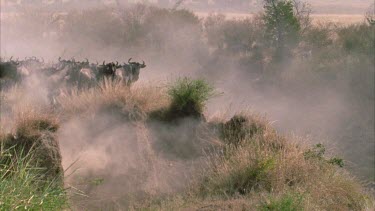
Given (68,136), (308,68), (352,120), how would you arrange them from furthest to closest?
(308,68) → (352,120) → (68,136)

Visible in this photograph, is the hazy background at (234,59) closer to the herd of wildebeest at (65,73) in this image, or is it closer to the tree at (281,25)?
the tree at (281,25)

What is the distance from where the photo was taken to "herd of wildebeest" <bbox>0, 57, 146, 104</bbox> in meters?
16.0

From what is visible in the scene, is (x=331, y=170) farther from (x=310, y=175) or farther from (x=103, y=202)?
(x=103, y=202)

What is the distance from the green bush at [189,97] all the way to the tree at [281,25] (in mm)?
15252

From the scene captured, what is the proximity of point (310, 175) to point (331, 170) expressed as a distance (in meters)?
0.68

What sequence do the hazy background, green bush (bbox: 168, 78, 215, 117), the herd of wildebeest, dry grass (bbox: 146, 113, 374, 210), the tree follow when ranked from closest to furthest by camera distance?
1. dry grass (bbox: 146, 113, 374, 210)
2. green bush (bbox: 168, 78, 215, 117)
3. the herd of wildebeest
4. the hazy background
5. the tree

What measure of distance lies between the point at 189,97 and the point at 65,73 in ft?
12.7

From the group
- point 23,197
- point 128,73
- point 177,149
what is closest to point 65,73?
point 128,73

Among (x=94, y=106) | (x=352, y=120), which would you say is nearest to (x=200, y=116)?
(x=94, y=106)

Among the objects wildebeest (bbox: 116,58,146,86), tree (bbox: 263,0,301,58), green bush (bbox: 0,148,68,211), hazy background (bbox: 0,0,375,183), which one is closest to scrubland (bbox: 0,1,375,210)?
green bush (bbox: 0,148,68,211)

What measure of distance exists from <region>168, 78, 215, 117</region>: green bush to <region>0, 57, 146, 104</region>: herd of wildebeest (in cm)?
155

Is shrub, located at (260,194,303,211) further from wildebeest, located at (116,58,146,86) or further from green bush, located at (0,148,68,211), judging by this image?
wildebeest, located at (116,58,146,86)

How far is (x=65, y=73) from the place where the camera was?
1653 cm

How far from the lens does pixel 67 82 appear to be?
53.2ft
